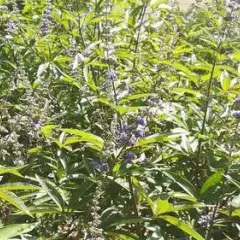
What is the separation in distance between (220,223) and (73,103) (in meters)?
1.30

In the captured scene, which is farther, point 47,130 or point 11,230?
point 47,130

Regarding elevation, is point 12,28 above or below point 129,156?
above

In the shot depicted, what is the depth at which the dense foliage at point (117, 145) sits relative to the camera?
2.33m

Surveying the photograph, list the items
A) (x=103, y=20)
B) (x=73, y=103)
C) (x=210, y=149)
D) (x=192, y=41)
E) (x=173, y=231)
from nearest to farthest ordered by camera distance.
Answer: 1. (x=173, y=231)
2. (x=210, y=149)
3. (x=73, y=103)
4. (x=103, y=20)
5. (x=192, y=41)

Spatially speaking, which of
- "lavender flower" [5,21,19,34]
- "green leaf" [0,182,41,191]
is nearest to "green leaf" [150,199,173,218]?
"green leaf" [0,182,41,191]

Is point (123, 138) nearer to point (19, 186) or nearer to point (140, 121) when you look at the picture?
point (140, 121)

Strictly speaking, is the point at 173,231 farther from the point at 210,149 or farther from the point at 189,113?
the point at 189,113

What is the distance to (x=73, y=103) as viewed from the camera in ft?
11.5

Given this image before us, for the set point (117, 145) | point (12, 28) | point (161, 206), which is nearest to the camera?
point (161, 206)

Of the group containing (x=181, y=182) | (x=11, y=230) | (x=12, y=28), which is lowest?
(x=181, y=182)

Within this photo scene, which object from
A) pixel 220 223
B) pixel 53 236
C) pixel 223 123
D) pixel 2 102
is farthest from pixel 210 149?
pixel 2 102

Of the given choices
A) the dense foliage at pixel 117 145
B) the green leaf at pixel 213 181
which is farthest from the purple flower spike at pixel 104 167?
the green leaf at pixel 213 181

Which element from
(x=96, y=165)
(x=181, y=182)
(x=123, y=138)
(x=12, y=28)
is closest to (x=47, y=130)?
(x=96, y=165)

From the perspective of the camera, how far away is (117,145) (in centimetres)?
247
